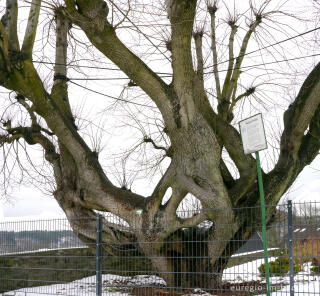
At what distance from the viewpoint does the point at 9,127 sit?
1125 centimetres

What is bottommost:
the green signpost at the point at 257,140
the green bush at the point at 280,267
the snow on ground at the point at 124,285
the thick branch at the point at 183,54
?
the snow on ground at the point at 124,285

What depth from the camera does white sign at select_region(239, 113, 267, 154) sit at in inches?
233

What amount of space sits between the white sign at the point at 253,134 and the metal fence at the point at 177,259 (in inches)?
43.6

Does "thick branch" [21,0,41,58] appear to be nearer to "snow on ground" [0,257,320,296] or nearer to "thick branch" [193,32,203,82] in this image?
"thick branch" [193,32,203,82]

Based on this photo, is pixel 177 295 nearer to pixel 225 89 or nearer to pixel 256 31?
pixel 225 89

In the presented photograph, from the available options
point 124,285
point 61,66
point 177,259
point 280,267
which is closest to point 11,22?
point 61,66

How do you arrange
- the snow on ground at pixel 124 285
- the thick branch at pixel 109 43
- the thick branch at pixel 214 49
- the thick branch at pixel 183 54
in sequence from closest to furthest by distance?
the snow on ground at pixel 124 285
the thick branch at pixel 109 43
the thick branch at pixel 183 54
the thick branch at pixel 214 49

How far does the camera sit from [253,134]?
607 centimetres

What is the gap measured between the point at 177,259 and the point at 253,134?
430 cm

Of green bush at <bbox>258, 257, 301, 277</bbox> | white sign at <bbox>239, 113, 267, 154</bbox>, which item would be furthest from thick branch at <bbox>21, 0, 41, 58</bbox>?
green bush at <bbox>258, 257, 301, 277</bbox>

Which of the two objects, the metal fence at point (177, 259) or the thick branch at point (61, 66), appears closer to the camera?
the metal fence at point (177, 259)

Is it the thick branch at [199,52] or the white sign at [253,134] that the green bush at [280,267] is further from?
the thick branch at [199,52]

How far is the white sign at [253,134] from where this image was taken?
5926 mm

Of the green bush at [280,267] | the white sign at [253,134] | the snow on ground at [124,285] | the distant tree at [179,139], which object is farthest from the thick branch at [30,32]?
the green bush at [280,267]
